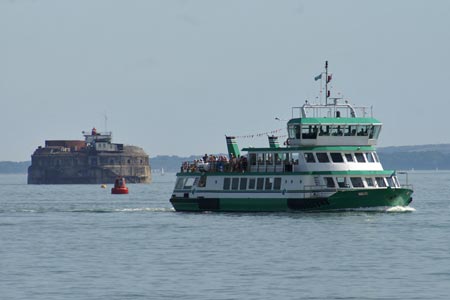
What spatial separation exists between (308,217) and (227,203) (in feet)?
29.1

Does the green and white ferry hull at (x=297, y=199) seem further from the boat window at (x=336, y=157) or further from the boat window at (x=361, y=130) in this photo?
the boat window at (x=361, y=130)

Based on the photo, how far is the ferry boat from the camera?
8581 centimetres

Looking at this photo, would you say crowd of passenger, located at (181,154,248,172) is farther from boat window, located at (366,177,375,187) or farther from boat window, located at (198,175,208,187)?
boat window, located at (366,177,375,187)

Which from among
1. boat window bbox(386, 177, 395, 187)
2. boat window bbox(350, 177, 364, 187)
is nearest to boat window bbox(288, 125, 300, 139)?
boat window bbox(350, 177, 364, 187)

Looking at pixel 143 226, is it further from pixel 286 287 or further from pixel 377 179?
pixel 286 287

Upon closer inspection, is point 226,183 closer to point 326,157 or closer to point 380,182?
point 326,157

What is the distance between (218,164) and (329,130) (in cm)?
955

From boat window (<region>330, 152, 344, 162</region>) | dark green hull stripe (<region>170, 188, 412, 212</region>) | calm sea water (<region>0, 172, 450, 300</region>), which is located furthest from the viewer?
boat window (<region>330, 152, 344, 162</region>)

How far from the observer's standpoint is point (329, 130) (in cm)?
8956

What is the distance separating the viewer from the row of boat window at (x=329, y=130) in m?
89.4

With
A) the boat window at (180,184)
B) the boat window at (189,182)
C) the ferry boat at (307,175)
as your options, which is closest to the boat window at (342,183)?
the ferry boat at (307,175)

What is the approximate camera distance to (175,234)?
74.9 metres

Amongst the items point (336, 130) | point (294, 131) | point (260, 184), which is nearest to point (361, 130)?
point (336, 130)

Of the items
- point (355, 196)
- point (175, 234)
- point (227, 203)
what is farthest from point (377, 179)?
point (175, 234)
